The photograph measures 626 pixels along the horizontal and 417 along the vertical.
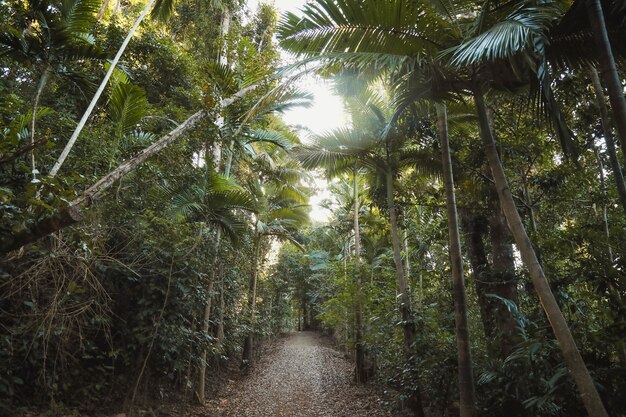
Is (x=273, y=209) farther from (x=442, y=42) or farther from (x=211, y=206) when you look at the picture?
(x=442, y=42)

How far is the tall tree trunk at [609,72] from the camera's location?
8.13 ft

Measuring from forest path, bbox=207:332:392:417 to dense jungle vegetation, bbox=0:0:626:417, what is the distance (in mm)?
845

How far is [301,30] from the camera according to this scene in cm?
397

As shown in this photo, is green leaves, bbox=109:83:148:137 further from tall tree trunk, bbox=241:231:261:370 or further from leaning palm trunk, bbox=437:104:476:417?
tall tree trunk, bbox=241:231:261:370

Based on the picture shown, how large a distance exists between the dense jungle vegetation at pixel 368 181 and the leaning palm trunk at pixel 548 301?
17 millimetres

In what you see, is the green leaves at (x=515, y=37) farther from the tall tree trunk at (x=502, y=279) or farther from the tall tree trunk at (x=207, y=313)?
the tall tree trunk at (x=207, y=313)

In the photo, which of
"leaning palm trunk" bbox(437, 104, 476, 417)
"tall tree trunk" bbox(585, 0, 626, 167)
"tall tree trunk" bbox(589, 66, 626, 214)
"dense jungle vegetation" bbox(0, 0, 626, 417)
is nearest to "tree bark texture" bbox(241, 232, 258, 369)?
"dense jungle vegetation" bbox(0, 0, 626, 417)

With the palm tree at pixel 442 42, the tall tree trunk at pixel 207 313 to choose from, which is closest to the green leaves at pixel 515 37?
the palm tree at pixel 442 42

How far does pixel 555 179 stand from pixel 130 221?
675 centimetres

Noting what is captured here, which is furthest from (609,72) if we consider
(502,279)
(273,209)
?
(273,209)

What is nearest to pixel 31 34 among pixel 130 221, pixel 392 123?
pixel 130 221

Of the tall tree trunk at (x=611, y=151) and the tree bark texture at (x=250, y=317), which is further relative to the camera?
the tree bark texture at (x=250, y=317)

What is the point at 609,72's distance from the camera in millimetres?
2588

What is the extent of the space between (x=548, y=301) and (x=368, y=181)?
633 cm
